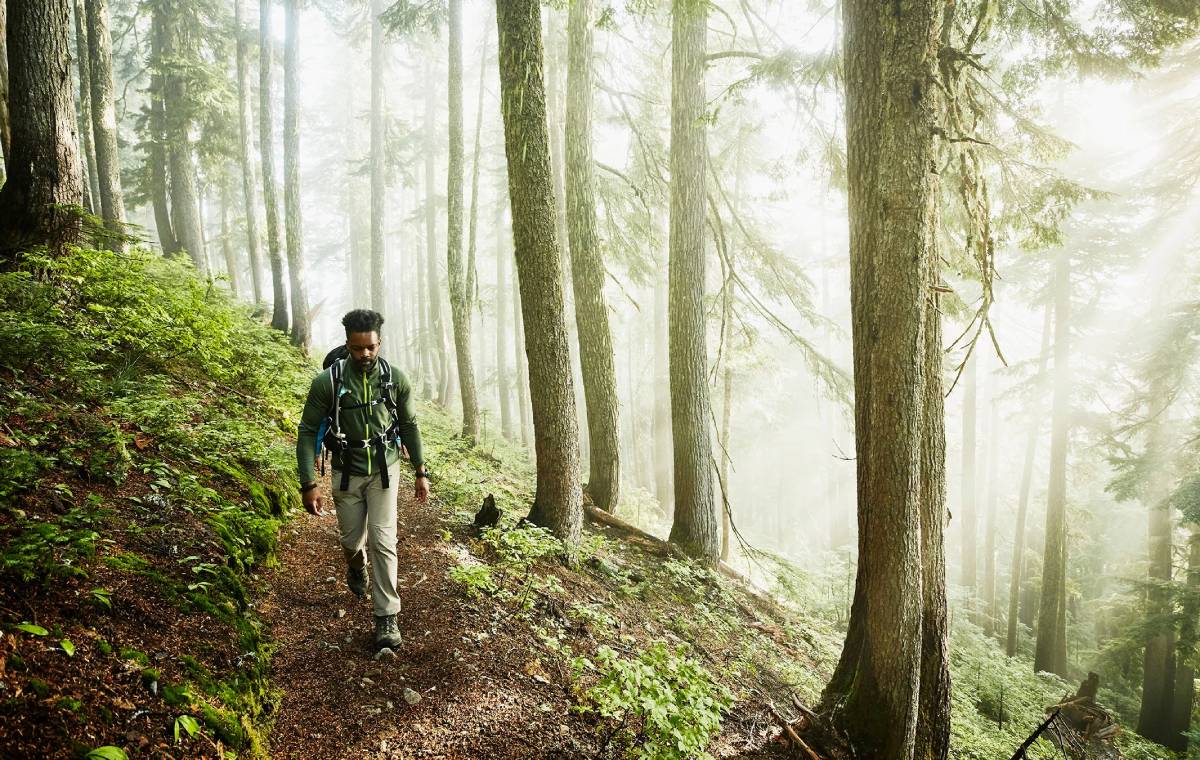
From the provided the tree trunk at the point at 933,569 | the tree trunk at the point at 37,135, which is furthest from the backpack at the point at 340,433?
the tree trunk at the point at 37,135

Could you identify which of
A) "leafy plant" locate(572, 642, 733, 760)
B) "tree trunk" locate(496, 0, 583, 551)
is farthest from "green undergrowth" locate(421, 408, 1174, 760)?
"tree trunk" locate(496, 0, 583, 551)

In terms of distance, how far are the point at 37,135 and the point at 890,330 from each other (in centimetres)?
867

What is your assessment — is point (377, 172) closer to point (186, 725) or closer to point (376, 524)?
point (376, 524)

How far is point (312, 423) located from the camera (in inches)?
151

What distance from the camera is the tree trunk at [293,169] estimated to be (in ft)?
38.7

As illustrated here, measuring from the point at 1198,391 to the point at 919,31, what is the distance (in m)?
19.9

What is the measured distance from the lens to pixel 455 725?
130 inches

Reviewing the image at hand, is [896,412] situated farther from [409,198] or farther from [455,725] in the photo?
[409,198]

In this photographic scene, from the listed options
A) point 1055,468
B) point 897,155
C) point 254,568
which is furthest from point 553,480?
point 1055,468

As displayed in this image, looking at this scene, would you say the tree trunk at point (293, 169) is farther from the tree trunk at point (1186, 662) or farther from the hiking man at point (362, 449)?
the tree trunk at point (1186, 662)

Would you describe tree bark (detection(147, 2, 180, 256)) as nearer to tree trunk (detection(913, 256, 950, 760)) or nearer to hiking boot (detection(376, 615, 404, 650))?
hiking boot (detection(376, 615, 404, 650))

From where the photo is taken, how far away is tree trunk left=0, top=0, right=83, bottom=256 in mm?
5582

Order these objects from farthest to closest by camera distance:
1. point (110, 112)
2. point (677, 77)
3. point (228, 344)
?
point (110, 112), point (228, 344), point (677, 77)

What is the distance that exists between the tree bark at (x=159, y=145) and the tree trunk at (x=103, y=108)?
580 centimetres
